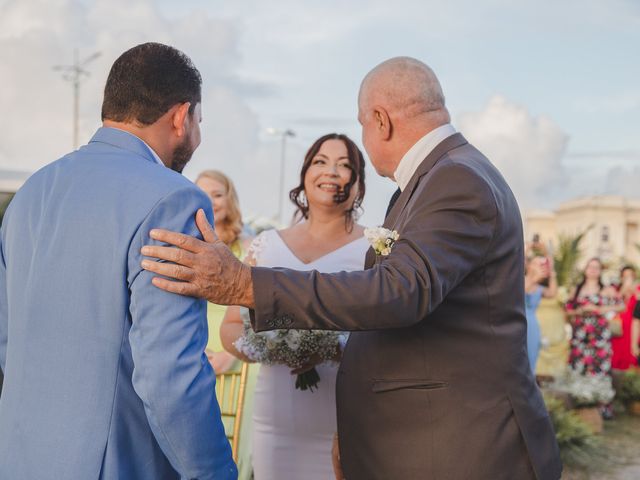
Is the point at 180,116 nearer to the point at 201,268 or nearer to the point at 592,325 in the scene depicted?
the point at 201,268

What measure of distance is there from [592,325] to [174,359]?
11.3 meters

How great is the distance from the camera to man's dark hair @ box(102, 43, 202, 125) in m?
2.48

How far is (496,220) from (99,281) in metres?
1.26

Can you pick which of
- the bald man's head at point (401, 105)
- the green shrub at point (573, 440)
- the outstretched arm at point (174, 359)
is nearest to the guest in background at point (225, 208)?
the bald man's head at point (401, 105)

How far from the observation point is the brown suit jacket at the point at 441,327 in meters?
Answer: 2.44

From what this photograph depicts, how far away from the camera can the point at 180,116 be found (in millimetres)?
2549

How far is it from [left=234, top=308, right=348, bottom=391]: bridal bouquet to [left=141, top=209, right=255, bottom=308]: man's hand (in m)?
1.54

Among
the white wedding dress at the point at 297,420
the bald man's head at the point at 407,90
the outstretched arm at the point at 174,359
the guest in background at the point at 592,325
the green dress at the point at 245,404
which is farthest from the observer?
the guest in background at the point at 592,325

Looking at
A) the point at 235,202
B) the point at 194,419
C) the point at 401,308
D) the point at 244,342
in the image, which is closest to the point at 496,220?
→ the point at 401,308

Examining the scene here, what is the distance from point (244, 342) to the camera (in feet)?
13.9

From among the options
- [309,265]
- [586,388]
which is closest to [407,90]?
[309,265]

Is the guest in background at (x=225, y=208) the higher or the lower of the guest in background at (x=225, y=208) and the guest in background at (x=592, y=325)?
the higher

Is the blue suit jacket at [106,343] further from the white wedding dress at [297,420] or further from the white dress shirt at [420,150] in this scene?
the white wedding dress at [297,420]

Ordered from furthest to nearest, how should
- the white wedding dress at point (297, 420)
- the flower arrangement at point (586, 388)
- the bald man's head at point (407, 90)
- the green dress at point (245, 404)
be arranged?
the flower arrangement at point (586, 388), the green dress at point (245, 404), the white wedding dress at point (297, 420), the bald man's head at point (407, 90)
